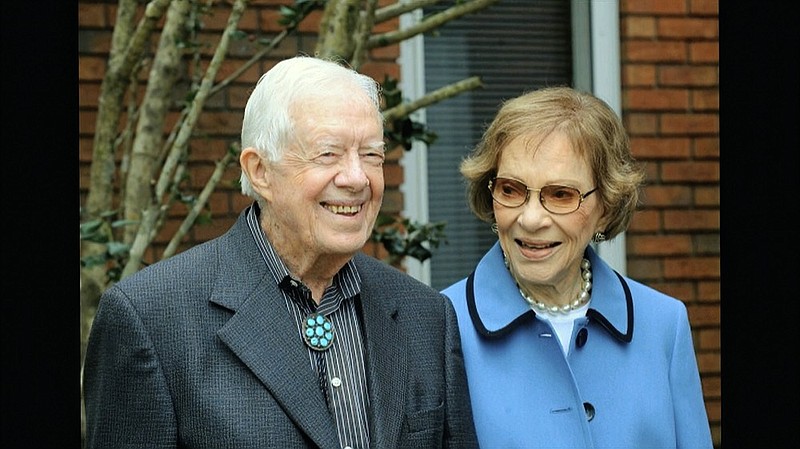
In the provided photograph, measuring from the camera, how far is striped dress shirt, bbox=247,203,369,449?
2494 millimetres

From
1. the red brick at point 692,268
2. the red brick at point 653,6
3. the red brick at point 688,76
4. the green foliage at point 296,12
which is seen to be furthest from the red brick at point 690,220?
the green foliage at point 296,12

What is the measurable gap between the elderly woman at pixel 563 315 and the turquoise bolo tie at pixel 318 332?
486 mm

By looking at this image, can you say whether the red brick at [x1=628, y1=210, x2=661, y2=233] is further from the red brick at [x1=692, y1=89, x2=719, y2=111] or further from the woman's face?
the woman's face

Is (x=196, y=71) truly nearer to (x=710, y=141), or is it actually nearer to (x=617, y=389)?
(x=617, y=389)

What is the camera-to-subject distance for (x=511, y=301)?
299 centimetres

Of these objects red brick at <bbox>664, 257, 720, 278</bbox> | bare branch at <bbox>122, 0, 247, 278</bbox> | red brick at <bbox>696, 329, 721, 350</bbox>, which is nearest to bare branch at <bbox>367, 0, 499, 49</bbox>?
bare branch at <bbox>122, 0, 247, 278</bbox>

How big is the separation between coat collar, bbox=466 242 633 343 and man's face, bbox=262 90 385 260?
1.81ft

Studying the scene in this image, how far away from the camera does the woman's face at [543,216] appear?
2.87 metres

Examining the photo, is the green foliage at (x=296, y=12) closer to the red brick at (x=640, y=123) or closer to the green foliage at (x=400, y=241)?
the green foliage at (x=400, y=241)

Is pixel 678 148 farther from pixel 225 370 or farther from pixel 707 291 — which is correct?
pixel 225 370

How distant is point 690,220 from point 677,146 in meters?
0.37
